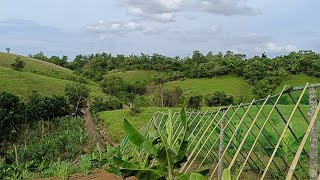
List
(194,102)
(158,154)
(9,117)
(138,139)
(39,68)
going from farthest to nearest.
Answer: (39,68) < (194,102) < (9,117) < (158,154) < (138,139)

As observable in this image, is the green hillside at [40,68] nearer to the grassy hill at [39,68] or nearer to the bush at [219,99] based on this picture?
the grassy hill at [39,68]

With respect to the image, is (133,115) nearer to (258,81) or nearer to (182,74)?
(258,81)

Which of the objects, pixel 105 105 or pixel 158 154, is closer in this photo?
pixel 158 154

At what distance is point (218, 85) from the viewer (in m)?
42.5

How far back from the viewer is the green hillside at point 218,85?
39.9 meters

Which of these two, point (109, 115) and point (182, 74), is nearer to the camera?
point (109, 115)

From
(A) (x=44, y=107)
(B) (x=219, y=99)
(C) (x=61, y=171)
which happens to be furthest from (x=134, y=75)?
(C) (x=61, y=171)

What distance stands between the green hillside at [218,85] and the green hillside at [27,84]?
31.2ft

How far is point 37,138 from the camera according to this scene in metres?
26.5

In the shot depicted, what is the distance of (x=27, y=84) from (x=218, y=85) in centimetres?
2036

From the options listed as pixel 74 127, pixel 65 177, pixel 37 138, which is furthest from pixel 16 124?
pixel 65 177

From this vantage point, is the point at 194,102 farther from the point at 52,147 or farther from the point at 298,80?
the point at 52,147

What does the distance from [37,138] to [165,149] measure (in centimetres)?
2379

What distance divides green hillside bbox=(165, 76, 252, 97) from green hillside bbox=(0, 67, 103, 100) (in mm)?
9503
